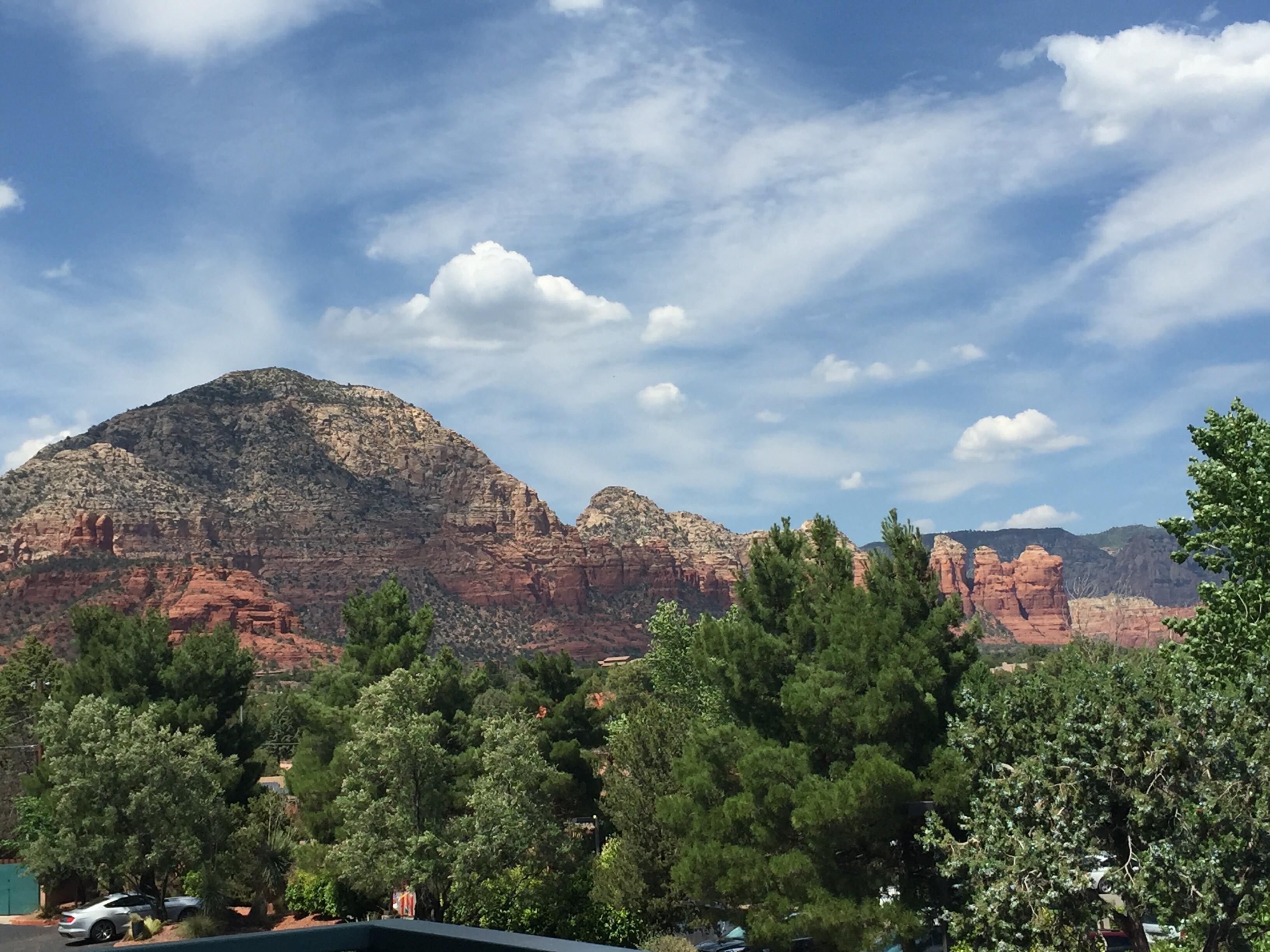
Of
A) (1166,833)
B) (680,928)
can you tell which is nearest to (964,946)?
(1166,833)

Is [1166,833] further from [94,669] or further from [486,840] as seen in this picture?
[94,669]

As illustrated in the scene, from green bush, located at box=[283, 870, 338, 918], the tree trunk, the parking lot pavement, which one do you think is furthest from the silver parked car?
the tree trunk

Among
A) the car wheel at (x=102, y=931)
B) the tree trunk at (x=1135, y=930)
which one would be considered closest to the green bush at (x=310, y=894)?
the car wheel at (x=102, y=931)

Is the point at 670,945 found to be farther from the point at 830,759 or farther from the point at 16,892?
the point at 16,892

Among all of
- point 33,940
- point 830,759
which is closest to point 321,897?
point 33,940

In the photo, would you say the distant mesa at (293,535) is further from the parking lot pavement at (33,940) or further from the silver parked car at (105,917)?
the silver parked car at (105,917)

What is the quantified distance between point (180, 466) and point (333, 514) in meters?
23.1

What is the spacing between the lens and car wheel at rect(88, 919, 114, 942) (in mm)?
32719

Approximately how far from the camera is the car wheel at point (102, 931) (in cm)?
3272

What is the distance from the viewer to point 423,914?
97.9 ft

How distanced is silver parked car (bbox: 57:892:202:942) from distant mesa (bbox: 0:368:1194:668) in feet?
292

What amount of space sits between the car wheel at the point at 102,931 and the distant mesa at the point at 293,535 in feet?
294

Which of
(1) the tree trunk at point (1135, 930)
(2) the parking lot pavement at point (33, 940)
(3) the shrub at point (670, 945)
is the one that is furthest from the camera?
(2) the parking lot pavement at point (33, 940)

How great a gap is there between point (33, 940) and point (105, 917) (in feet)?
9.24
